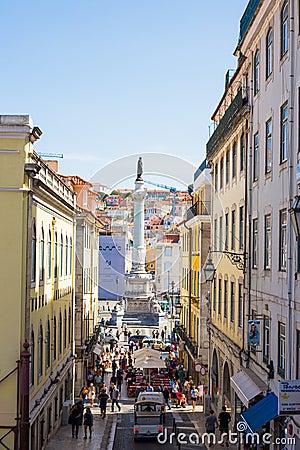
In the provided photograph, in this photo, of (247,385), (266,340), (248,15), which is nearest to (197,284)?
(248,15)

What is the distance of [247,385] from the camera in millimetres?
20938

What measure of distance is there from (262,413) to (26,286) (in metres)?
7.24

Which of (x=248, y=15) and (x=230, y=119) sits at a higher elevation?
(x=248, y=15)

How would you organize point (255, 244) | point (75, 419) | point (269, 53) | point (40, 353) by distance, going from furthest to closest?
point (75, 419) < point (40, 353) < point (255, 244) < point (269, 53)

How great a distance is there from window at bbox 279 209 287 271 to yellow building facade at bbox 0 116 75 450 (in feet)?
22.1

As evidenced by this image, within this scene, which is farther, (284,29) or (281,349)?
(284,29)

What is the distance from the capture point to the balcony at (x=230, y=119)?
24594 mm

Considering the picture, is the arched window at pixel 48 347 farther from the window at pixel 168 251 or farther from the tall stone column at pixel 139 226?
the window at pixel 168 251

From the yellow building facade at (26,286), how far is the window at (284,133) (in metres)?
6.61

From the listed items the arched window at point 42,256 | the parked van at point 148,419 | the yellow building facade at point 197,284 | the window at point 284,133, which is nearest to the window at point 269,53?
the window at point 284,133

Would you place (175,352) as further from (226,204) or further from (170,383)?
(226,204)

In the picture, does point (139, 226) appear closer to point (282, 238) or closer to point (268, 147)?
point (268, 147)

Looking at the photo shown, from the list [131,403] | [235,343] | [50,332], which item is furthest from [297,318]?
[131,403]

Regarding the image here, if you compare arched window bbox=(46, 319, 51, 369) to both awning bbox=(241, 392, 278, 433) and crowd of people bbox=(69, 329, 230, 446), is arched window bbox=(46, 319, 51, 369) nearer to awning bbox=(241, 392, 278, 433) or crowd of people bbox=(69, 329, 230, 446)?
crowd of people bbox=(69, 329, 230, 446)
